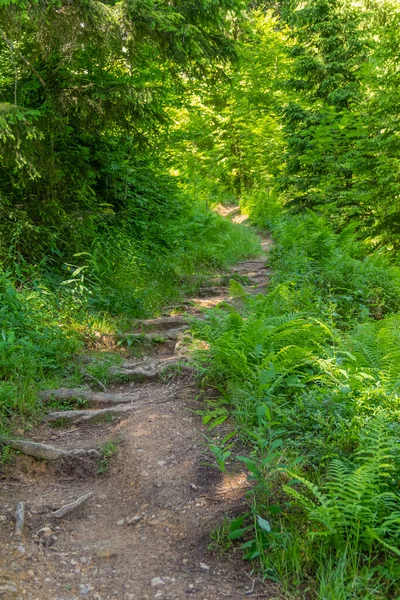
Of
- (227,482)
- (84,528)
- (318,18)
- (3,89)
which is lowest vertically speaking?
(84,528)

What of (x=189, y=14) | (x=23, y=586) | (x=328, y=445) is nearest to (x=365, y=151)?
(x=189, y=14)

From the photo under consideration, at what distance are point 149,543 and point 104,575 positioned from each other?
0.34 m

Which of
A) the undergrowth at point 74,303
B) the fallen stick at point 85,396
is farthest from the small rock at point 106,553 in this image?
the fallen stick at point 85,396

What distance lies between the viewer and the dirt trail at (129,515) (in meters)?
2.69

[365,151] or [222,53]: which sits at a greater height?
[222,53]

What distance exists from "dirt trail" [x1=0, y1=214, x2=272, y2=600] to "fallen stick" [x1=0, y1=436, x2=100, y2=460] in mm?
51

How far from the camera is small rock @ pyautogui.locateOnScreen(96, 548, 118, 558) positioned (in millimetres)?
2963

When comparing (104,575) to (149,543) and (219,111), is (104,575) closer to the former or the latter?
(149,543)

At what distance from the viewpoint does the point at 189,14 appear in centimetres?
671

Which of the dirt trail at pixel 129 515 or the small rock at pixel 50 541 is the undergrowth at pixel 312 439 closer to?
the dirt trail at pixel 129 515

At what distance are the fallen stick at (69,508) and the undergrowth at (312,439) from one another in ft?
3.15

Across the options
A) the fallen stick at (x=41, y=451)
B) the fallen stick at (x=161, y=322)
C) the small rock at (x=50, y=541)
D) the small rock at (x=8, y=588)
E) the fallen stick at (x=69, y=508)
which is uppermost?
the fallen stick at (x=161, y=322)

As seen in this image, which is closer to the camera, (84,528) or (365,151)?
(84,528)

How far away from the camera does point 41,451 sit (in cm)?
400
